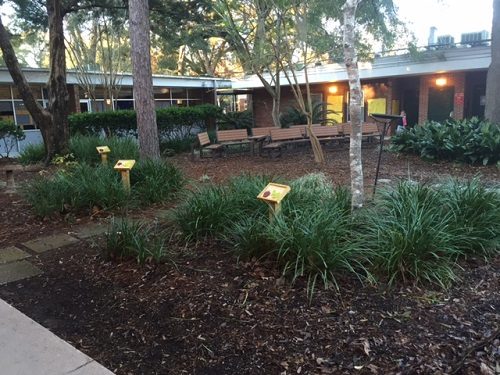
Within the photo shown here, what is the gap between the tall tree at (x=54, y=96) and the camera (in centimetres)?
1044

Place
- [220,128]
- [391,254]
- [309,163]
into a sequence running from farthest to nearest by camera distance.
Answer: [220,128] → [309,163] → [391,254]

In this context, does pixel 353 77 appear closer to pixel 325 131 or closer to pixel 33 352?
pixel 33 352

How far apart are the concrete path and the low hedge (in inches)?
461

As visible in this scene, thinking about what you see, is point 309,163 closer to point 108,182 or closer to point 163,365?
point 108,182

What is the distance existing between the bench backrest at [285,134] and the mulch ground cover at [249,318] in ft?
30.9

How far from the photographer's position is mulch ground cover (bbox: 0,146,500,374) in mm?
2557

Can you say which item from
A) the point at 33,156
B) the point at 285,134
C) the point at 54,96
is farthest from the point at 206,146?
the point at 33,156

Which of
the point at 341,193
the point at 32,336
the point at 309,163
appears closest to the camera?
the point at 32,336

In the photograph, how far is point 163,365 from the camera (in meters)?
2.59

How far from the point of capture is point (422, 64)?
16.1 meters

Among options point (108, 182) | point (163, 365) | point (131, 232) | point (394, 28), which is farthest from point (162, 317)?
point (394, 28)

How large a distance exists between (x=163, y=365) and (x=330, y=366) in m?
0.98

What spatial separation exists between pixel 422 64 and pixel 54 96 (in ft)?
41.4

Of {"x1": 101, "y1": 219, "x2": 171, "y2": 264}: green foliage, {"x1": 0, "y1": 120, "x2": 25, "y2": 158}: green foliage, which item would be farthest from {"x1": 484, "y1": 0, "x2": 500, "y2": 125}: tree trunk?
{"x1": 0, "y1": 120, "x2": 25, "y2": 158}: green foliage
